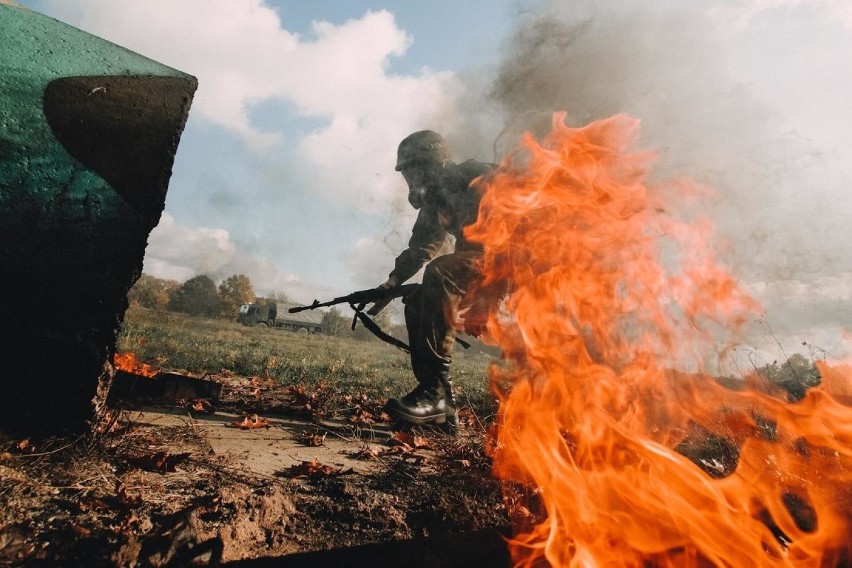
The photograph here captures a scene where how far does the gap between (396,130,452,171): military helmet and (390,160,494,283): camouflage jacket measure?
0.23 m

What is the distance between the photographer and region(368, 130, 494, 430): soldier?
396cm

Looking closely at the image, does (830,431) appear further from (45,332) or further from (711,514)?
(45,332)

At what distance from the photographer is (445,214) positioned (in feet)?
15.8

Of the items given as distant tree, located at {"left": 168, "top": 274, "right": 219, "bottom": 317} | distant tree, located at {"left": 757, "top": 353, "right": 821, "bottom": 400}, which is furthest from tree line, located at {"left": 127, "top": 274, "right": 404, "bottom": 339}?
distant tree, located at {"left": 757, "top": 353, "right": 821, "bottom": 400}

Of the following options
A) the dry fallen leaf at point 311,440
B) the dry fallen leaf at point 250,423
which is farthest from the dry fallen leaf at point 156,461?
the dry fallen leaf at point 250,423

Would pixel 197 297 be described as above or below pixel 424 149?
above

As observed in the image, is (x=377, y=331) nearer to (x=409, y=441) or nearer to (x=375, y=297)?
(x=375, y=297)

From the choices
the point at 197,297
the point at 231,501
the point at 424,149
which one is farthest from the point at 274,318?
the point at 231,501

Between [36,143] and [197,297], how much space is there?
63267 mm

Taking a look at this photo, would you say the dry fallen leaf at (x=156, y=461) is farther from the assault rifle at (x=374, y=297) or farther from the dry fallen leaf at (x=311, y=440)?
the assault rifle at (x=374, y=297)

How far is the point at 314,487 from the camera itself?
214 cm

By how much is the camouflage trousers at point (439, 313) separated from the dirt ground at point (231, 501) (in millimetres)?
1085

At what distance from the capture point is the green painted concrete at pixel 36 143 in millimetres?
1889

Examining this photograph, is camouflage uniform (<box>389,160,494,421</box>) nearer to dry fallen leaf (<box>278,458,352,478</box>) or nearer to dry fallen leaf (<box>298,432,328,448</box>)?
dry fallen leaf (<box>298,432,328,448</box>)
